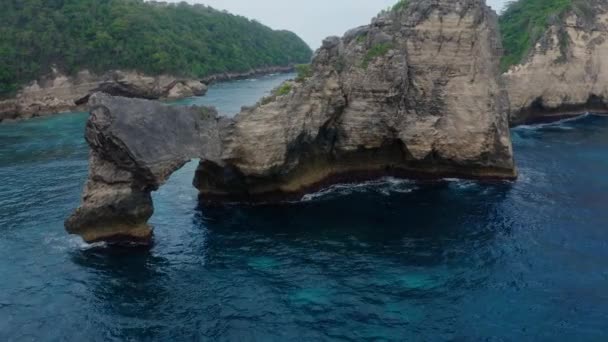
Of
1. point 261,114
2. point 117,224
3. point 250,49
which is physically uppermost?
point 250,49

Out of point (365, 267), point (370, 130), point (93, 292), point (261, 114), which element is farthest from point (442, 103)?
point (93, 292)

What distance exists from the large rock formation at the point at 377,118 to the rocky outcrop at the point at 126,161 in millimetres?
891

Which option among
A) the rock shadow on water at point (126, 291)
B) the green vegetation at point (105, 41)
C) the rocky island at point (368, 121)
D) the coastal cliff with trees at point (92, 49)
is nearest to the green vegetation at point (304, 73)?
the rocky island at point (368, 121)

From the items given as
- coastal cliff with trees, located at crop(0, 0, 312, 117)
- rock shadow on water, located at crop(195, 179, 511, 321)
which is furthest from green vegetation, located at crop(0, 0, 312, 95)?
rock shadow on water, located at crop(195, 179, 511, 321)

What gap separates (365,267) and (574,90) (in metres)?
51.6

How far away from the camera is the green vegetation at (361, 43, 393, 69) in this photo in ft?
116

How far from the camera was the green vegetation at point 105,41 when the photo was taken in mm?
85006

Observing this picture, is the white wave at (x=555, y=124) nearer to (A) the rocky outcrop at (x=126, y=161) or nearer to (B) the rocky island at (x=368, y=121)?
(B) the rocky island at (x=368, y=121)

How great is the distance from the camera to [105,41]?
94.2m

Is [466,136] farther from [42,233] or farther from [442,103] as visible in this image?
[42,233]

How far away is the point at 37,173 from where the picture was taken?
4378cm

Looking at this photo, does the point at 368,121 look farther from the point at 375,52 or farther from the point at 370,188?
the point at 370,188

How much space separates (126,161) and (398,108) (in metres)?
19.5

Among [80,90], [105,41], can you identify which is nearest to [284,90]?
[80,90]
